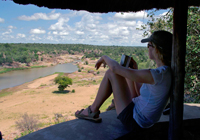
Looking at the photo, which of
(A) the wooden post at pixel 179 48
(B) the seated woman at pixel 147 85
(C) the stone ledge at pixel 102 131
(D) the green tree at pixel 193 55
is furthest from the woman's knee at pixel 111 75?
(D) the green tree at pixel 193 55

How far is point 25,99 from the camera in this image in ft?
72.2

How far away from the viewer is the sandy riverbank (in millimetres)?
15562

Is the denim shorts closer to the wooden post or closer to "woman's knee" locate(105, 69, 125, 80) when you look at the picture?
"woman's knee" locate(105, 69, 125, 80)

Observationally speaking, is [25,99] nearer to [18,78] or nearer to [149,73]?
[18,78]

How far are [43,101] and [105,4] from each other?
67.1 feet

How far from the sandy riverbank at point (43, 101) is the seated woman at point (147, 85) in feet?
35.6

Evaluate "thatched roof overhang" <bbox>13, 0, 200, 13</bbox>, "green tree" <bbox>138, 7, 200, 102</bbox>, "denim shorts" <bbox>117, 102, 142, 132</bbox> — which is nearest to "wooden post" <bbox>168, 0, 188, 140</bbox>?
"denim shorts" <bbox>117, 102, 142, 132</bbox>

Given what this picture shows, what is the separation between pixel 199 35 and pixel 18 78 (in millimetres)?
34521

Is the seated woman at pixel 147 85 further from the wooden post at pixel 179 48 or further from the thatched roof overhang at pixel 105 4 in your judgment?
the thatched roof overhang at pixel 105 4

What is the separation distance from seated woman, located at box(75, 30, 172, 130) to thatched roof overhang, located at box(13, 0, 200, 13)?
616mm

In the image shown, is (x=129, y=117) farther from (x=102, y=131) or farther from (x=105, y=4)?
(x=105, y=4)

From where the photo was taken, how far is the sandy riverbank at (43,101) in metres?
15.6

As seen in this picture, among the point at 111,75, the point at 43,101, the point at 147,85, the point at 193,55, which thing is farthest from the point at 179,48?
the point at 43,101

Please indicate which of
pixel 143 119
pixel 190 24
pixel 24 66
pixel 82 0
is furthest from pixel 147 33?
pixel 24 66
